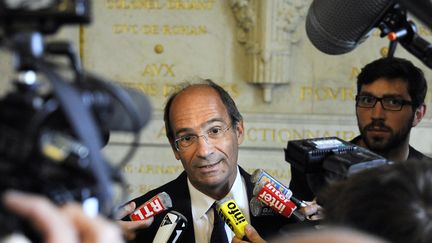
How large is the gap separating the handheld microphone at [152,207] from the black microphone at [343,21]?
563 millimetres

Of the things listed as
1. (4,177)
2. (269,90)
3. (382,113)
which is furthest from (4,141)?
(269,90)

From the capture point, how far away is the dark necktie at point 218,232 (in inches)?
71.9

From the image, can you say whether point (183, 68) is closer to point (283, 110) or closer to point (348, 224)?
point (283, 110)

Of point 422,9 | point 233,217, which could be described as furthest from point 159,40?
point 422,9

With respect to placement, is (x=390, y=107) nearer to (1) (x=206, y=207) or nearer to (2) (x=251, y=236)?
(1) (x=206, y=207)

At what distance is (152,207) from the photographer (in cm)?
181

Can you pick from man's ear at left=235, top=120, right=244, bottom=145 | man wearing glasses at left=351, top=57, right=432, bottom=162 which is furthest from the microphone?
man wearing glasses at left=351, top=57, right=432, bottom=162

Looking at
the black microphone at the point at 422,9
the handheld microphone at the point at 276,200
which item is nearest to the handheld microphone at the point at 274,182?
the handheld microphone at the point at 276,200

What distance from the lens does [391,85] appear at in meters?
2.27

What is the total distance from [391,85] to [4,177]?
1.80 m

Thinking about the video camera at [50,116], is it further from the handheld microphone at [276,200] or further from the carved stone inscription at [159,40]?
the carved stone inscription at [159,40]

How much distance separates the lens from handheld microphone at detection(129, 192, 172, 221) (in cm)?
179

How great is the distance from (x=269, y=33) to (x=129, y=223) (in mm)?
2280

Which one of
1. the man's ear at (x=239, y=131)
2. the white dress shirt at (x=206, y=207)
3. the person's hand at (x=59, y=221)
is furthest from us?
the man's ear at (x=239, y=131)
